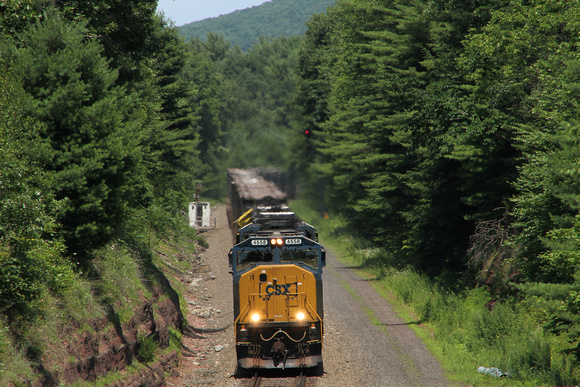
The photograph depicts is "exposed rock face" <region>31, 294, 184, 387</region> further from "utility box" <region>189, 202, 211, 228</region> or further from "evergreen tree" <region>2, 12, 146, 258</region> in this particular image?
"utility box" <region>189, 202, 211, 228</region>

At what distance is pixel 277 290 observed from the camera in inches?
642

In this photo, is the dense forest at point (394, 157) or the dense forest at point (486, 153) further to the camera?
the dense forest at point (486, 153)

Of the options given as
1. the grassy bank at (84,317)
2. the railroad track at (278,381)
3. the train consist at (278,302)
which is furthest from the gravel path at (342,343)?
the grassy bank at (84,317)

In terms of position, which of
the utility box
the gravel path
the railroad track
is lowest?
the utility box

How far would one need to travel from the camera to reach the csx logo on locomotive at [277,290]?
16312 millimetres

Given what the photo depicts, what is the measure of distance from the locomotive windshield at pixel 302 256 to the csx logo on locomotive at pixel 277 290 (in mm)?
746

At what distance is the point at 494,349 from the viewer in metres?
19.2

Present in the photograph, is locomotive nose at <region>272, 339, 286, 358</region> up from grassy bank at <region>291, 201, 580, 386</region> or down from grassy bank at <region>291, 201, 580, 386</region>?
up

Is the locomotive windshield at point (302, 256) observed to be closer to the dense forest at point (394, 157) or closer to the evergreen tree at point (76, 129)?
the evergreen tree at point (76, 129)

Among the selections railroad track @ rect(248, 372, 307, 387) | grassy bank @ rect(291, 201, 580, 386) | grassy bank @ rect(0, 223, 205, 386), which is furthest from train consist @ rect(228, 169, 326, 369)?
grassy bank @ rect(291, 201, 580, 386)

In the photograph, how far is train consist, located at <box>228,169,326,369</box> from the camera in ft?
53.4

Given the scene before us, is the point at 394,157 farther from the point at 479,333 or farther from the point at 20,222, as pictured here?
the point at 20,222

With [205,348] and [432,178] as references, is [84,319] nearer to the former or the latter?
[205,348]

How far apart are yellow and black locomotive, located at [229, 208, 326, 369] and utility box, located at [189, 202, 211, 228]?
3687 centimetres
